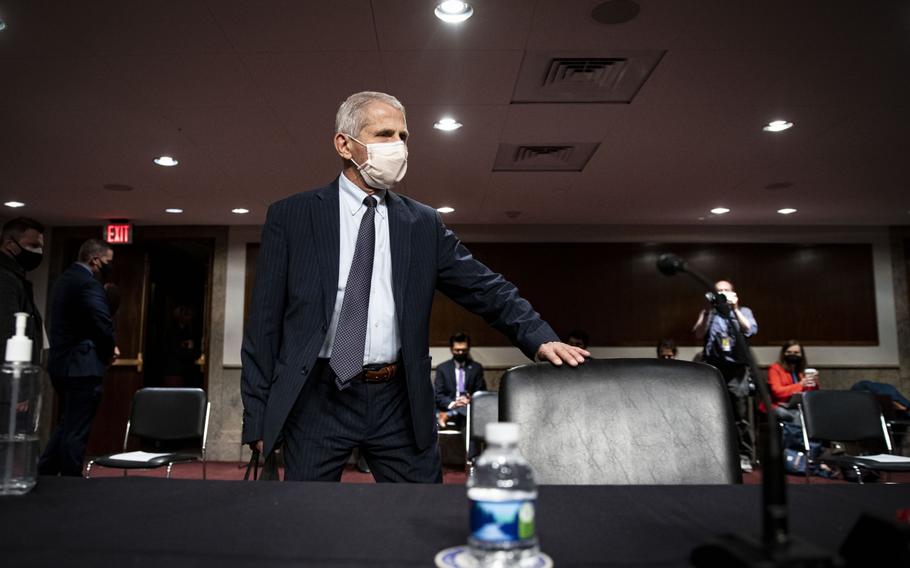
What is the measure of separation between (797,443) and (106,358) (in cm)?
553

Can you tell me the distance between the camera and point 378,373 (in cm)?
151

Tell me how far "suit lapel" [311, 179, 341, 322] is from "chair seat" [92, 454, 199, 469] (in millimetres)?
2400

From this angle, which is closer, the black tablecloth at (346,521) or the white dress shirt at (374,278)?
the black tablecloth at (346,521)

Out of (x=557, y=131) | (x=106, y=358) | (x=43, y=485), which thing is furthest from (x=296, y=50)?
(x=43, y=485)

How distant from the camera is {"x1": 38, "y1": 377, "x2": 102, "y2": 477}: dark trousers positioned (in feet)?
12.6

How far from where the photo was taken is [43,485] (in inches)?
39.7

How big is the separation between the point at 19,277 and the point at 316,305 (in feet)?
7.10

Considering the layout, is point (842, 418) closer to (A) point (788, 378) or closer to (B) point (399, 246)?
(A) point (788, 378)

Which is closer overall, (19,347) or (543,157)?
(19,347)

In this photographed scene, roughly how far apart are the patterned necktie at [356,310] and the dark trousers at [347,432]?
6 centimetres

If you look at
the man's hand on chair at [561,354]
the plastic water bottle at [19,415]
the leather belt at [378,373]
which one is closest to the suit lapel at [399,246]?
the leather belt at [378,373]

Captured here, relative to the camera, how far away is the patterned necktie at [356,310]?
4.80 ft

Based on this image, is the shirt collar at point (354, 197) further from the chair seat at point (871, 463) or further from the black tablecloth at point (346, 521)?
the chair seat at point (871, 463)

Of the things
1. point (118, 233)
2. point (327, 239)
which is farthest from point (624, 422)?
point (118, 233)
